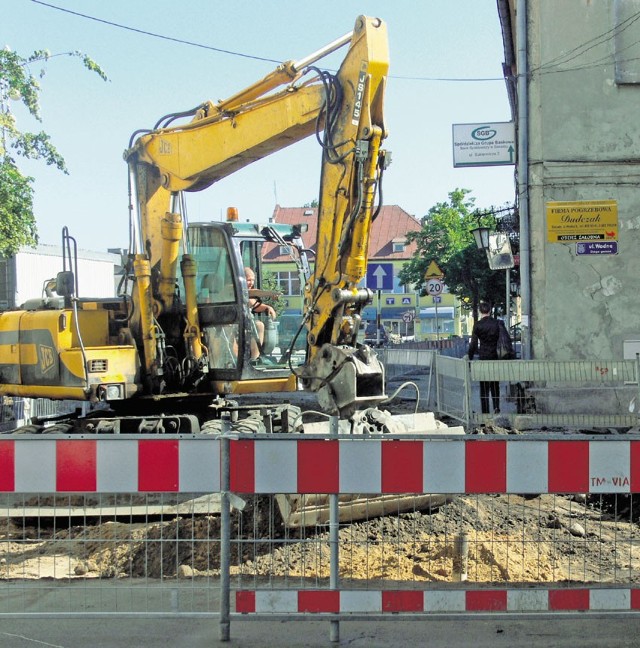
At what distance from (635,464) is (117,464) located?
2.72 m

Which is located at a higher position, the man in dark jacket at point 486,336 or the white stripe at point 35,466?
the man in dark jacket at point 486,336

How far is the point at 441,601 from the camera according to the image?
4770mm

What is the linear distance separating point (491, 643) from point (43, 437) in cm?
264

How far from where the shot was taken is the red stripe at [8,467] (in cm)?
489

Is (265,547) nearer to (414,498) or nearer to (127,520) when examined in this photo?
(414,498)

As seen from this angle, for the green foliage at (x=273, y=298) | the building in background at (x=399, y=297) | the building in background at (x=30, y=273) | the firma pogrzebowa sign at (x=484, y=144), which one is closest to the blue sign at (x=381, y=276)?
the firma pogrzebowa sign at (x=484, y=144)

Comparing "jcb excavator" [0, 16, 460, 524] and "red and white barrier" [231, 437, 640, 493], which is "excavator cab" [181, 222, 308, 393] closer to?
"jcb excavator" [0, 16, 460, 524]

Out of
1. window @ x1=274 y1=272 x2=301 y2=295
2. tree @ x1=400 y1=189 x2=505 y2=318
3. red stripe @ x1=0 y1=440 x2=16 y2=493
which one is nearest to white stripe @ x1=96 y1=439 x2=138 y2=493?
red stripe @ x1=0 y1=440 x2=16 y2=493

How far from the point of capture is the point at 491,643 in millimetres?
4875

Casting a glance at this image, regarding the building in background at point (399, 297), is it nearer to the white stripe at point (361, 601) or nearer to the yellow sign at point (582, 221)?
the yellow sign at point (582, 221)

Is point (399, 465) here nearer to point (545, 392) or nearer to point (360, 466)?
point (360, 466)

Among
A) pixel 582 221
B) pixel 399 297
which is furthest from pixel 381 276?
pixel 399 297

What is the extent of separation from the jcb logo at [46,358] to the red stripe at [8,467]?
4.86 metres

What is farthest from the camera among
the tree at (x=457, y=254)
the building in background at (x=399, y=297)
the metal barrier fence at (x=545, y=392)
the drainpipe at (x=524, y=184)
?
the building in background at (x=399, y=297)
